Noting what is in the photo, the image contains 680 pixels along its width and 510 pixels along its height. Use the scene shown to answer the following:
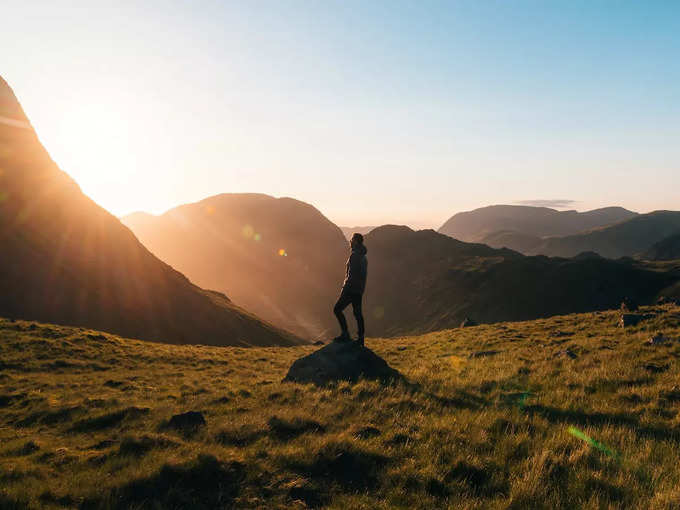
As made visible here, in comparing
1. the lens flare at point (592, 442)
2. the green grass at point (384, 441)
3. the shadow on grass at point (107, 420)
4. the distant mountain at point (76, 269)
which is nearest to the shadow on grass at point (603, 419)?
the green grass at point (384, 441)

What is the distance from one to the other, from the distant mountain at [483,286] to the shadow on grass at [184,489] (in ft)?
368

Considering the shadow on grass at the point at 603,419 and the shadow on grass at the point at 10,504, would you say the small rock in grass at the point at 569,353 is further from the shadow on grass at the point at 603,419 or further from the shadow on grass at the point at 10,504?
the shadow on grass at the point at 10,504

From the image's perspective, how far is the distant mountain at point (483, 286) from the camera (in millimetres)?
106750

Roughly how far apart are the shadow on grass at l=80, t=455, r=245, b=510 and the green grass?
22 mm

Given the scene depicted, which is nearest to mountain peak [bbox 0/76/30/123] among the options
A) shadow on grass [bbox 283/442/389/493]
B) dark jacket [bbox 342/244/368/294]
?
dark jacket [bbox 342/244/368/294]

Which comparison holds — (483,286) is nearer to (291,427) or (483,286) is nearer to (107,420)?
(291,427)

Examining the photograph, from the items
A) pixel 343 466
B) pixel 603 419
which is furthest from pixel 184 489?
pixel 603 419

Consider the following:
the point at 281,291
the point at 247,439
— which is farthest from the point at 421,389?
the point at 281,291

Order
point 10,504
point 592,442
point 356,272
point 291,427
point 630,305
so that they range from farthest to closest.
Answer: point 630,305, point 356,272, point 291,427, point 592,442, point 10,504

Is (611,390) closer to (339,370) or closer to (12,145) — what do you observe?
(339,370)

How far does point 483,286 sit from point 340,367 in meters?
128

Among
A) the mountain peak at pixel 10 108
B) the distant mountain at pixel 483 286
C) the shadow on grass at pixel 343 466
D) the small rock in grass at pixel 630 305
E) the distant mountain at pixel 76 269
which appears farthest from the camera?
the distant mountain at pixel 483 286

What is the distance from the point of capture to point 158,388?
14.7 m

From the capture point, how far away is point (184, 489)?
5.10m
